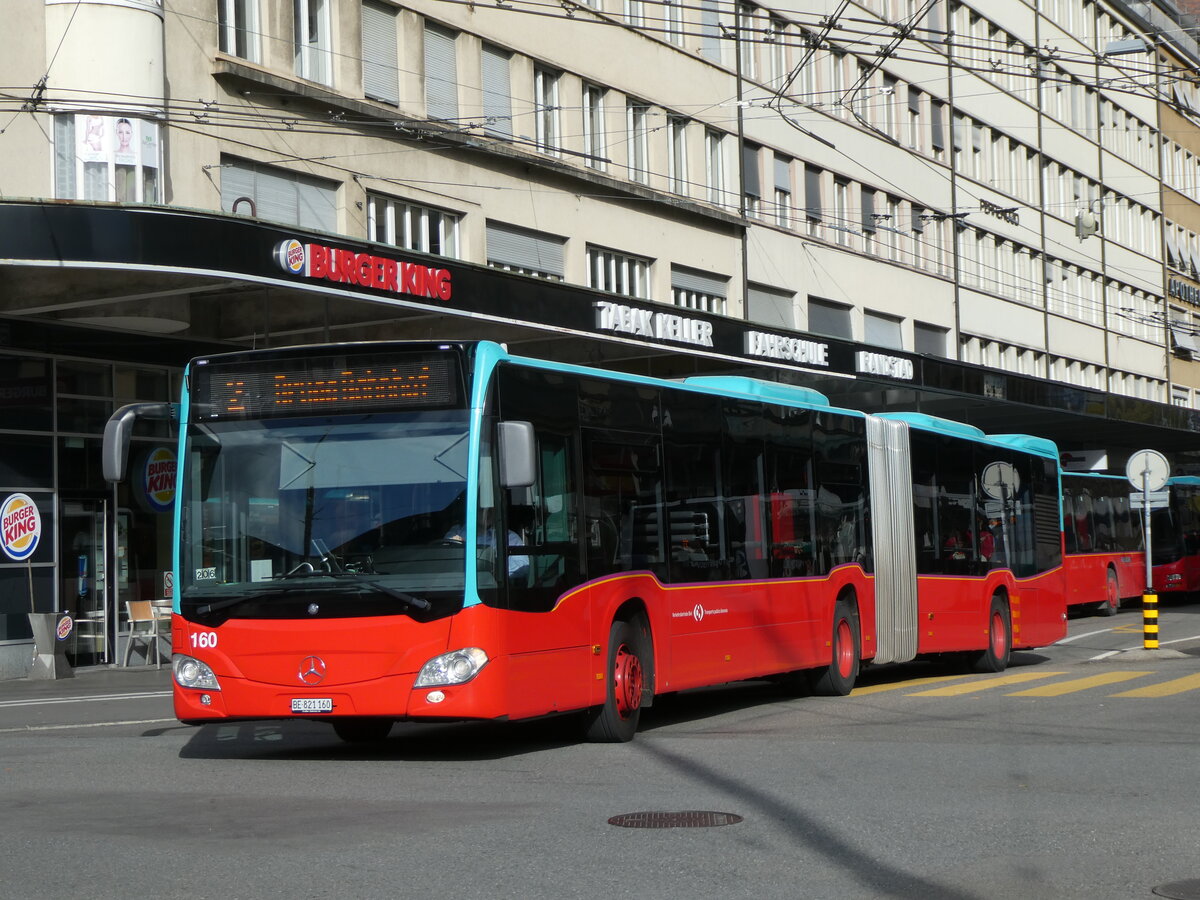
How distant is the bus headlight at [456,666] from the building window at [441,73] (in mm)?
18606

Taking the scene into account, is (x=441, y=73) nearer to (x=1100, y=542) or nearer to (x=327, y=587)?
(x=1100, y=542)

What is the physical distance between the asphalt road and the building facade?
24.7 ft

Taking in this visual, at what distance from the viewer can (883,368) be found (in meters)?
34.8

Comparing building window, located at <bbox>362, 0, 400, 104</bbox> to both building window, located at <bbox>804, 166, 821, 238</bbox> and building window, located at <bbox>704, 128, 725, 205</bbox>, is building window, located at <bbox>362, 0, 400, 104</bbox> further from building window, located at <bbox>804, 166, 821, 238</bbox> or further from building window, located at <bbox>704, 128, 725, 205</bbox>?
building window, located at <bbox>804, 166, 821, 238</bbox>

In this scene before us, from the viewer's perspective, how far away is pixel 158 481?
25.1 meters

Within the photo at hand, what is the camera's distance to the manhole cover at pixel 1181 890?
6.60 meters

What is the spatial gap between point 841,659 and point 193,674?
7517 mm

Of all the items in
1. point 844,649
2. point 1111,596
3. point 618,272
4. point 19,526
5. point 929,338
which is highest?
point 929,338

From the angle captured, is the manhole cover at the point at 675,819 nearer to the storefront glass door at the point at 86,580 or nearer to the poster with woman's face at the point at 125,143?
the poster with woman's face at the point at 125,143

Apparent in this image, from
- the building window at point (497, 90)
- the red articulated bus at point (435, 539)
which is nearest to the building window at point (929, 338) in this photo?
the building window at point (497, 90)

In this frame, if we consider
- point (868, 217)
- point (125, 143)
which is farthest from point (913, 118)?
point (125, 143)

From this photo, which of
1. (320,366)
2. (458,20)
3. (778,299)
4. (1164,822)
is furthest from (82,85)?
(778,299)

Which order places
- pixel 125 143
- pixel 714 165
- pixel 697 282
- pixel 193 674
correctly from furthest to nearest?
pixel 714 165 → pixel 697 282 → pixel 125 143 → pixel 193 674

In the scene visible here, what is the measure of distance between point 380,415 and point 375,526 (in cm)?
74
